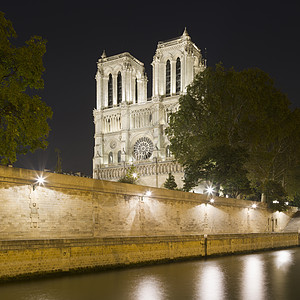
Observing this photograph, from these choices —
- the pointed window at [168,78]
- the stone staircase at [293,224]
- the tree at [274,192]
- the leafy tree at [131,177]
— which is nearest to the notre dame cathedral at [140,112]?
the pointed window at [168,78]

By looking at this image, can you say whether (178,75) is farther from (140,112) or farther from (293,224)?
(293,224)

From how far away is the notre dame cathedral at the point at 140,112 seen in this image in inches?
2477

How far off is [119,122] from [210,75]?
37718 millimetres

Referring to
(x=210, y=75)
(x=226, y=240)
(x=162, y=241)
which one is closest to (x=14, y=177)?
(x=162, y=241)

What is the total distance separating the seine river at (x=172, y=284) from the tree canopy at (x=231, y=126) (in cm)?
1344

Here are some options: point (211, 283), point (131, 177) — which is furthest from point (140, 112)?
point (211, 283)

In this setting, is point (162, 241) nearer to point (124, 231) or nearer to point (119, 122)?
point (124, 231)

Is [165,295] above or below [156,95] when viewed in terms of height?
below

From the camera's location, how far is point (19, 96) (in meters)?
16.2

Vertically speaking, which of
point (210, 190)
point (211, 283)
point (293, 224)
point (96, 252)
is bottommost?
point (211, 283)

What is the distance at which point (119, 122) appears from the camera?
6831 cm

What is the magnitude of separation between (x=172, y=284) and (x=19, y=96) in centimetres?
936

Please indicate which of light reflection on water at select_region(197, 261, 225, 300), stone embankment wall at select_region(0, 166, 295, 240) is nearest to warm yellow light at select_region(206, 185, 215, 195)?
stone embankment wall at select_region(0, 166, 295, 240)

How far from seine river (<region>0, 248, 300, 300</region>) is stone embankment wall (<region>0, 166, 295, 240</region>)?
3429 millimetres
